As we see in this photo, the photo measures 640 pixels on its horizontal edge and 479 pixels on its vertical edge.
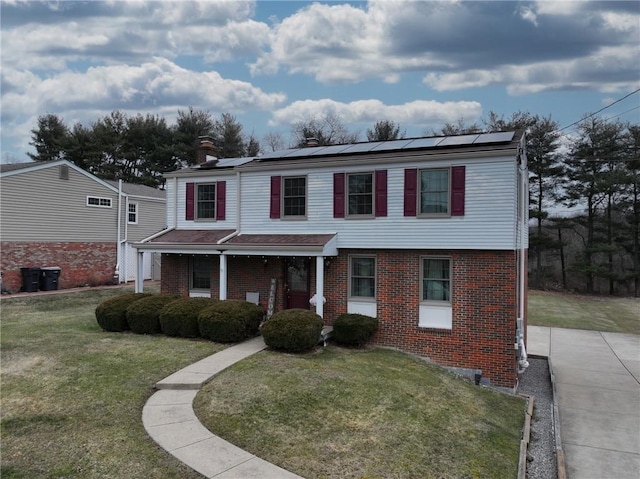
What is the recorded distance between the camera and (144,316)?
12.7 meters

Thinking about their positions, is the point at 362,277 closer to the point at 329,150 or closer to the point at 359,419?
A: the point at 329,150

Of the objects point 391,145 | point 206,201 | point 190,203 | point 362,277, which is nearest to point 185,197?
point 190,203

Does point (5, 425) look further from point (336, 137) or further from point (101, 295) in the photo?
point (336, 137)

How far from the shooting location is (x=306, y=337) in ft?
35.4

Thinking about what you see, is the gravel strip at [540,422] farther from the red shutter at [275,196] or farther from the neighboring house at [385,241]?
the red shutter at [275,196]

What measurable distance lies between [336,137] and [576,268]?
24006mm

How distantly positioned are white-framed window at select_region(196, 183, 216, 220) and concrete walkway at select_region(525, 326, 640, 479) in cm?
1198

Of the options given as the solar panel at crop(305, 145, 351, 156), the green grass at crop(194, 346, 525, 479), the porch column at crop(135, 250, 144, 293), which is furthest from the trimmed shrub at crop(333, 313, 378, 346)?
the porch column at crop(135, 250, 144, 293)

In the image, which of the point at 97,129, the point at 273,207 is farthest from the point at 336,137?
the point at 273,207

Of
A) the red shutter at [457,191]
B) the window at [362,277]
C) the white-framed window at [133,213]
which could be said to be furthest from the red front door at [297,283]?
the white-framed window at [133,213]

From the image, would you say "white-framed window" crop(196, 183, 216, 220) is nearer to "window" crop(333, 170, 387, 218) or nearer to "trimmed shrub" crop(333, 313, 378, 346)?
"window" crop(333, 170, 387, 218)

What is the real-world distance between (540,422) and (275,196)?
30.9ft

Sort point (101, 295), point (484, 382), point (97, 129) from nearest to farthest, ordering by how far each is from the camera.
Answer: point (484, 382) < point (101, 295) < point (97, 129)

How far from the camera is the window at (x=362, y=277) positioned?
516 inches
